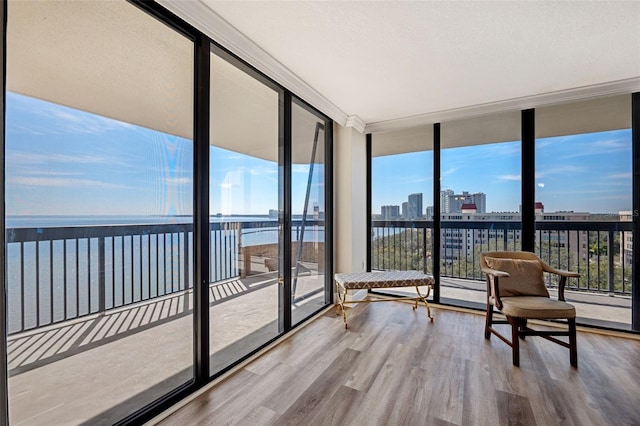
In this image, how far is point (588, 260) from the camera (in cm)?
308

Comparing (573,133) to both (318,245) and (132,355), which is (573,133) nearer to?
(318,245)

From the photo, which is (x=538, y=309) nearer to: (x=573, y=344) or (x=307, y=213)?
(x=573, y=344)

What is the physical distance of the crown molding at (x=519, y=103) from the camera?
2.71 m

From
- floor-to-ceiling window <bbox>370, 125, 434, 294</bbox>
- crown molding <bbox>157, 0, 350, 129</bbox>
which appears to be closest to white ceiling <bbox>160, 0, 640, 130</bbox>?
crown molding <bbox>157, 0, 350, 129</bbox>

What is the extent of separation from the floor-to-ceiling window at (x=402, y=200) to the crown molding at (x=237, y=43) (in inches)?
59.2

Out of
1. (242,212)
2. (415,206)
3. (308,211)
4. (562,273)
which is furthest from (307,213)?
(562,273)

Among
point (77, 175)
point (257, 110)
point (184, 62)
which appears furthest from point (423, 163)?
point (77, 175)

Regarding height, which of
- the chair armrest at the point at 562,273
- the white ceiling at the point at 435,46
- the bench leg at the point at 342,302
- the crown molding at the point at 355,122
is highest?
the white ceiling at the point at 435,46

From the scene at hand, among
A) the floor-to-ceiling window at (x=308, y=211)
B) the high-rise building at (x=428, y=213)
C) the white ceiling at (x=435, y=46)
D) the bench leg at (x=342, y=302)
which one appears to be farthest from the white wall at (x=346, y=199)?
the high-rise building at (x=428, y=213)

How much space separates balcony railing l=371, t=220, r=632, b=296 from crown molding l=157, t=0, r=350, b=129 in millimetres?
2219

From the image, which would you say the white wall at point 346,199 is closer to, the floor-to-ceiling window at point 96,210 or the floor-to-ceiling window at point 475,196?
the floor-to-ceiling window at point 475,196

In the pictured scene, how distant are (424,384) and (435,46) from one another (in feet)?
7.96

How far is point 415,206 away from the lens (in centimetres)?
385

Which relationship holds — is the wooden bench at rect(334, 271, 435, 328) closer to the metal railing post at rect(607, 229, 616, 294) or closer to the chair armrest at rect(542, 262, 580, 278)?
the chair armrest at rect(542, 262, 580, 278)
